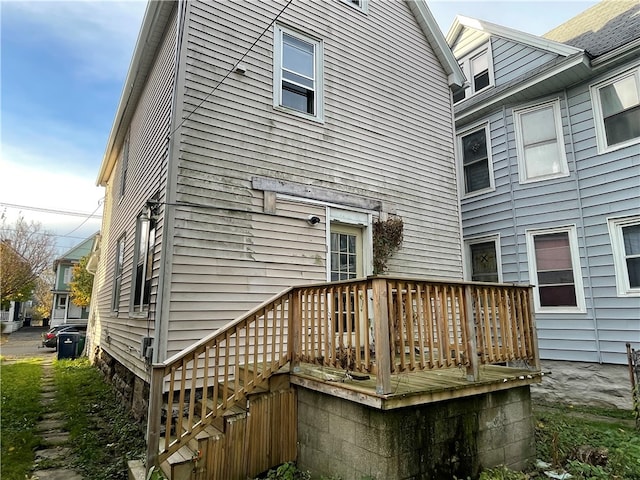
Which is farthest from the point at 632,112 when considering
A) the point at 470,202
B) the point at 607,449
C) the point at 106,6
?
the point at 106,6

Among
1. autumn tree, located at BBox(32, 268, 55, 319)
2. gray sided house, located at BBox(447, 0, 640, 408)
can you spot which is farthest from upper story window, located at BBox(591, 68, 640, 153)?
autumn tree, located at BBox(32, 268, 55, 319)

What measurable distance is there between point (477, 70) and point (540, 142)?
10.2 feet

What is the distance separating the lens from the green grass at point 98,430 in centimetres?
431

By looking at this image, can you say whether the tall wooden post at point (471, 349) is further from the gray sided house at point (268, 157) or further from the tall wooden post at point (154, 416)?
the tall wooden post at point (154, 416)

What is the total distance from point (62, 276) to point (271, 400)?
33901mm

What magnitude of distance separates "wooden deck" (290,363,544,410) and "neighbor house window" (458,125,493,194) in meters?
6.17

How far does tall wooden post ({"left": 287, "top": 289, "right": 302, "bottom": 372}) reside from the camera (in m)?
4.39

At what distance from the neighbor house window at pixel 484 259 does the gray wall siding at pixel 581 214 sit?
0.23 meters

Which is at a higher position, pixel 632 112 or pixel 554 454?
pixel 632 112

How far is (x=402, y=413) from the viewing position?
133 inches

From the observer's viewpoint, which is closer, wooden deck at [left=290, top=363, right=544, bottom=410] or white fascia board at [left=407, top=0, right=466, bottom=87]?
wooden deck at [left=290, top=363, right=544, bottom=410]

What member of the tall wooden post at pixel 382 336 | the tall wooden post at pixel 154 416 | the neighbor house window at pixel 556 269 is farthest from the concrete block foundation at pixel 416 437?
the neighbor house window at pixel 556 269

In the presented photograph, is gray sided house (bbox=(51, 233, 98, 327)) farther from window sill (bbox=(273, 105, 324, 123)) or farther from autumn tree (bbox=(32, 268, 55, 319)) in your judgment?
window sill (bbox=(273, 105, 324, 123))

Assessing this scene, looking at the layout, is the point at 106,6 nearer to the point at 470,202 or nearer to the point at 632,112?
the point at 470,202
